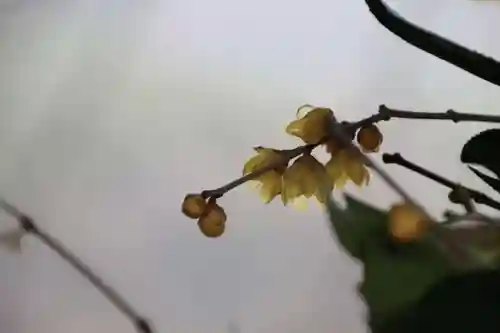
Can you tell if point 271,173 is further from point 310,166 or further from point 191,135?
point 191,135

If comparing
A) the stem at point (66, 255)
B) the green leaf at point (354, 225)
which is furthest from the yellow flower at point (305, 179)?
the stem at point (66, 255)

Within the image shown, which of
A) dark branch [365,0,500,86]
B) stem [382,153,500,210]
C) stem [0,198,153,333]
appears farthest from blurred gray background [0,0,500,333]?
dark branch [365,0,500,86]

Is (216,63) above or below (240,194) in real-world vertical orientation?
above

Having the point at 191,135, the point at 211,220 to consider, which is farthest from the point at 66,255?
the point at 211,220

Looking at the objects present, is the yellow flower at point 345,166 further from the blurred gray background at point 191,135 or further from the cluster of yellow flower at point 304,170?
the blurred gray background at point 191,135

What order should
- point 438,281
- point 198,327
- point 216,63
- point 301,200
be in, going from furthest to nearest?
point 216,63 → point 198,327 → point 301,200 → point 438,281

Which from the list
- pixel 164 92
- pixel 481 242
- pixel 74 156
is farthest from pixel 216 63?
pixel 481 242

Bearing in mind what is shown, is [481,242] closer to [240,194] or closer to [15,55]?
[240,194]
